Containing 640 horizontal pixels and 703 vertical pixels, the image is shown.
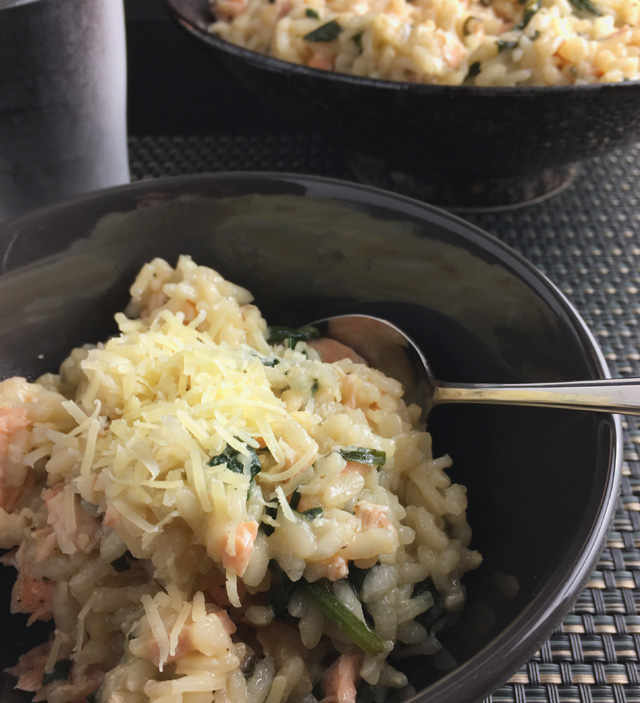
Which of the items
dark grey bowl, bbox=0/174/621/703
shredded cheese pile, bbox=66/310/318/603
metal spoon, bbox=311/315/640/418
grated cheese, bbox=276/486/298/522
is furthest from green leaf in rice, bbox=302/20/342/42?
grated cheese, bbox=276/486/298/522

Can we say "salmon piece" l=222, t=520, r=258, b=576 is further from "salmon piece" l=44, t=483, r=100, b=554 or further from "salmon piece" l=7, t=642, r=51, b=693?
"salmon piece" l=7, t=642, r=51, b=693

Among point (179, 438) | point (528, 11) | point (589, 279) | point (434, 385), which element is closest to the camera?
point (179, 438)

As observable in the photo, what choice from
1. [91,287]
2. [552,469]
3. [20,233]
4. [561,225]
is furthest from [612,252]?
[20,233]

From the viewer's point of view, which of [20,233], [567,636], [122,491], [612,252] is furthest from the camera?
[612,252]

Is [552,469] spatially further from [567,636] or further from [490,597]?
[567,636]

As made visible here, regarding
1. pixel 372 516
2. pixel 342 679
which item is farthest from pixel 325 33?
pixel 342 679

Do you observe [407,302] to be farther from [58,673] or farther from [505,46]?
[505,46]
